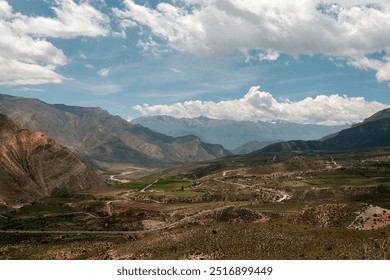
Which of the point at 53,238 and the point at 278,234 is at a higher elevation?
the point at 278,234

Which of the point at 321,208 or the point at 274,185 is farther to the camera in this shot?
the point at 274,185

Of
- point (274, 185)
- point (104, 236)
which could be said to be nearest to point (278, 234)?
point (104, 236)
